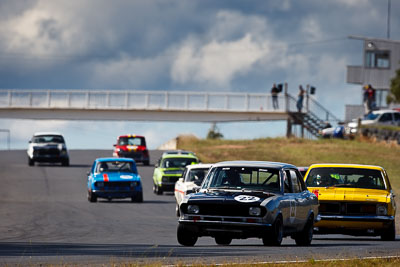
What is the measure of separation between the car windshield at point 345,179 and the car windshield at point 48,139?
3144cm

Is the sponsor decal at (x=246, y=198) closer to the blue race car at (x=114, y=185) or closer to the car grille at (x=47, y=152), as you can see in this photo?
the blue race car at (x=114, y=185)

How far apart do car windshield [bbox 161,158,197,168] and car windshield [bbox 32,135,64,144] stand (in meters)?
14.8

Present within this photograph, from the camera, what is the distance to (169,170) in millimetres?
35531

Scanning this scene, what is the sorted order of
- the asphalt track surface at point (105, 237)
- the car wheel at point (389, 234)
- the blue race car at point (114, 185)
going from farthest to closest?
the blue race car at point (114, 185) < the car wheel at point (389, 234) < the asphalt track surface at point (105, 237)

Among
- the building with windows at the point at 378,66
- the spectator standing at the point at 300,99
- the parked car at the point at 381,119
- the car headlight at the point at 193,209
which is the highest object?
the building with windows at the point at 378,66

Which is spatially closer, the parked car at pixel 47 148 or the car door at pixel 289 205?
the car door at pixel 289 205

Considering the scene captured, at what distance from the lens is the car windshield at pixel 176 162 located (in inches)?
1426

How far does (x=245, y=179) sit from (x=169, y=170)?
19380 mm

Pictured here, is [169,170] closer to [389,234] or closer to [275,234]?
[389,234]

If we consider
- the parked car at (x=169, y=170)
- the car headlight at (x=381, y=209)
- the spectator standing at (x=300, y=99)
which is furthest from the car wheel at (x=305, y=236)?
the spectator standing at (x=300, y=99)

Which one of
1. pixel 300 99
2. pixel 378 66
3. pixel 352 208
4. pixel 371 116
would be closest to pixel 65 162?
pixel 371 116

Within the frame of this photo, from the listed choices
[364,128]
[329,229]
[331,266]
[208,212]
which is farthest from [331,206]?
[364,128]

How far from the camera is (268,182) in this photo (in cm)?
1641

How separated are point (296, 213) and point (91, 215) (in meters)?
11.4
